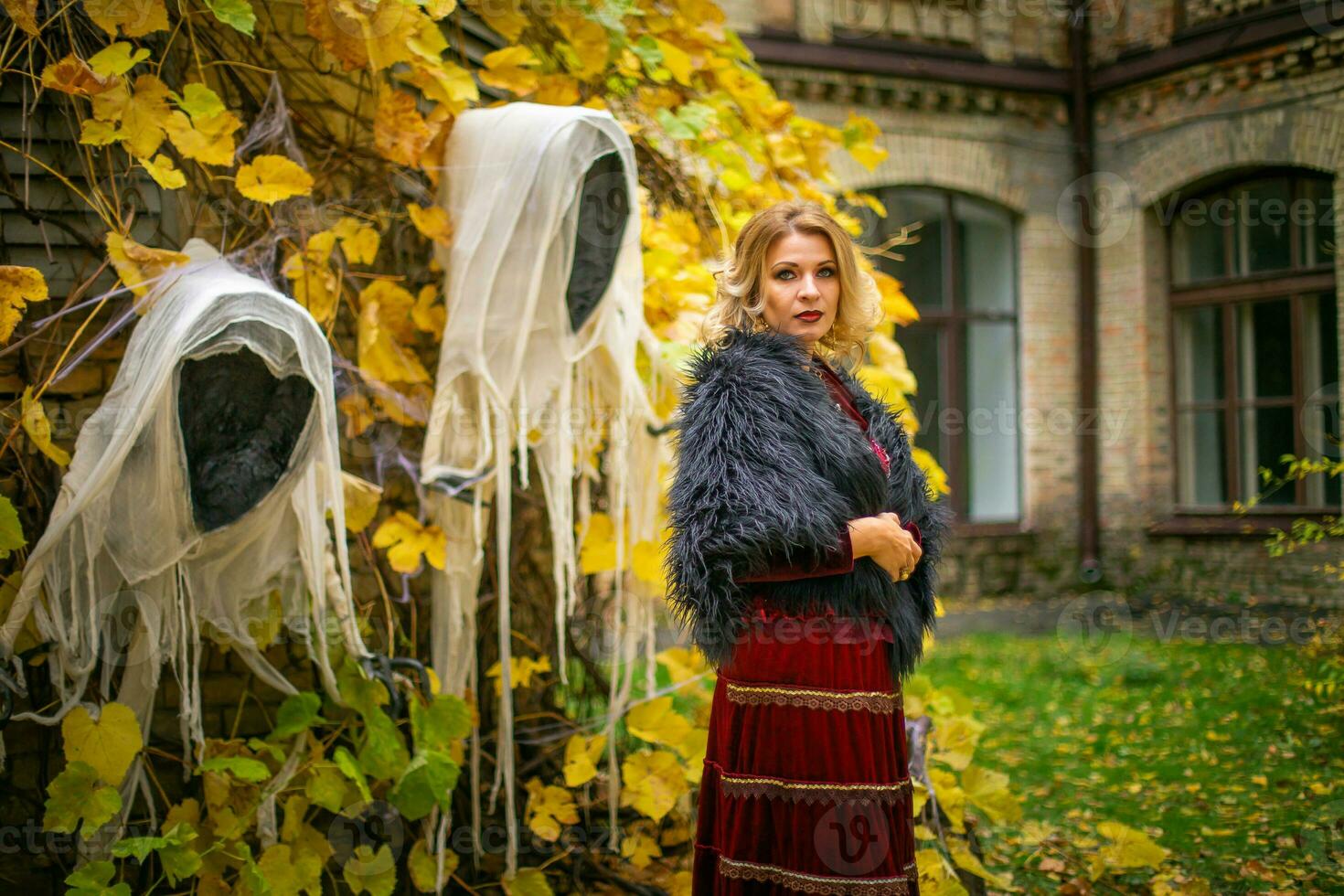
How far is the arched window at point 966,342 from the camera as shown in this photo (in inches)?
366

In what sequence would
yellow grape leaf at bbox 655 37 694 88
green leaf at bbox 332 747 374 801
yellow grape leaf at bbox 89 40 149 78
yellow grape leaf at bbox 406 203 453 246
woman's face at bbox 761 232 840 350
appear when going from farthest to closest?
yellow grape leaf at bbox 655 37 694 88 < yellow grape leaf at bbox 406 203 453 246 < green leaf at bbox 332 747 374 801 < yellow grape leaf at bbox 89 40 149 78 < woman's face at bbox 761 232 840 350

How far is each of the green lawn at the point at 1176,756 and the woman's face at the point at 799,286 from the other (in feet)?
7.45

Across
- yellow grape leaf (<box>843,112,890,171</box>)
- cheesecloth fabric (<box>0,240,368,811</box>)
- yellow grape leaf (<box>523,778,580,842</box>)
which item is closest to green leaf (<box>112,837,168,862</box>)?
cheesecloth fabric (<box>0,240,368,811</box>)

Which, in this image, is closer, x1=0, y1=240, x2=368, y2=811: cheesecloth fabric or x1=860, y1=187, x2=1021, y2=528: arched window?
x1=0, y1=240, x2=368, y2=811: cheesecloth fabric

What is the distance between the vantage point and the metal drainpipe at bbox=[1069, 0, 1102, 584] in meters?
9.14

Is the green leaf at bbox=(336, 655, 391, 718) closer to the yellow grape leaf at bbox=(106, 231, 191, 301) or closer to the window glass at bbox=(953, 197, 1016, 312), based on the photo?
the yellow grape leaf at bbox=(106, 231, 191, 301)

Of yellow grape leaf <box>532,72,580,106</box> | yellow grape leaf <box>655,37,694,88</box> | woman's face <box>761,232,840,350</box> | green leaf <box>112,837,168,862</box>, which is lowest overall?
green leaf <box>112,837,168,862</box>

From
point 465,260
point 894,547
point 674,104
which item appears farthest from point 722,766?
point 674,104

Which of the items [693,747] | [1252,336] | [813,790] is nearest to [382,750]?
[693,747]

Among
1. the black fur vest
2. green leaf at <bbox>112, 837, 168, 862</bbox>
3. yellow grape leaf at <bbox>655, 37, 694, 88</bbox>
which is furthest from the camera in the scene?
yellow grape leaf at <bbox>655, 37, 694, 88</bbox>

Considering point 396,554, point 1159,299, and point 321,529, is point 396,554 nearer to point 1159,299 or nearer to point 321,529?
point 321,529

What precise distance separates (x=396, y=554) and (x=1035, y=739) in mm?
3666

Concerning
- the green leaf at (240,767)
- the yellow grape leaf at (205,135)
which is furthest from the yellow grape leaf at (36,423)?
the green leaf at (240,767)

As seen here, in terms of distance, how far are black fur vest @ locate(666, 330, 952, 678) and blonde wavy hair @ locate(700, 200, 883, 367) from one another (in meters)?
0.09
